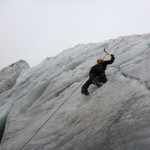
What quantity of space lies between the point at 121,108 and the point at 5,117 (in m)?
5.53

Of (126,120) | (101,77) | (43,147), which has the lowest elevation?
(43,147)

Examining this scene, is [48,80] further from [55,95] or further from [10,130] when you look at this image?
[10,130]

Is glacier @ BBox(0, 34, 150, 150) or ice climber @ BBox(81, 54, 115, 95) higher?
ice climber @ BBox(81, 54, 115, 95)

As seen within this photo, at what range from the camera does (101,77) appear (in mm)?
4770

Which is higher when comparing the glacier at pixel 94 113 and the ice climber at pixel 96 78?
the ice climber at pixel 96 78

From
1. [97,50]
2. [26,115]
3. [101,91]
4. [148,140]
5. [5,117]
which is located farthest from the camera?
[97,50]

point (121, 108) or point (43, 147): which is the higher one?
point (121, 108)

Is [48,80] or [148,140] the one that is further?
[48,80]

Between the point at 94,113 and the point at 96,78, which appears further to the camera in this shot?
the point at 96,78

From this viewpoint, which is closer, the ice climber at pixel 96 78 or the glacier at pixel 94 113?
the glacier at pixel 94 113

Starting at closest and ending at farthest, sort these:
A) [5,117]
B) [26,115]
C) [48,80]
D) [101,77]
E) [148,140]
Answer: [148,140]
[101,77]
[26,115]
[5,117]
[48,80]

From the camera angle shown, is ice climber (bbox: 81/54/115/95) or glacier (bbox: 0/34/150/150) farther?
ice climber (bbox: 81/54/115/95)

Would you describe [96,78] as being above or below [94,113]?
above

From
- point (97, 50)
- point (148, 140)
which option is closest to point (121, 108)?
point (148, 140)
